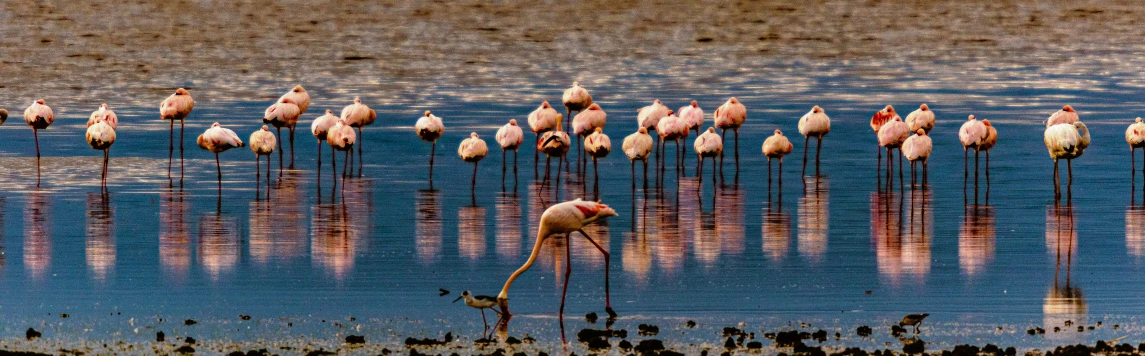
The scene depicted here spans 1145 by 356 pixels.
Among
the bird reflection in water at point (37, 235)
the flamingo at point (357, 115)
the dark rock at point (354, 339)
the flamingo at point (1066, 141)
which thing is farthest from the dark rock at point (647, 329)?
the flamingo at point (357, 115)

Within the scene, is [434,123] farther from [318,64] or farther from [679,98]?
[318,64]

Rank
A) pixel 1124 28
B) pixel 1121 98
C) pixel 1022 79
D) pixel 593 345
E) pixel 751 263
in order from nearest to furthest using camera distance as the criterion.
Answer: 1. pixel 593 345
2. pixel 751 263
3. pixel 1121 98
4. pixel 1022 79
5. pixel 1124 28

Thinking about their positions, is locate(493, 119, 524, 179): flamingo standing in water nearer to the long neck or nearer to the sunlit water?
the sunlit water

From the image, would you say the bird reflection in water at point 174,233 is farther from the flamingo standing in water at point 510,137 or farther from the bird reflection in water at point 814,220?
the bird reflection in water at point 814,220

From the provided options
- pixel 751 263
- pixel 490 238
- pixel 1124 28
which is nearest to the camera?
pixel 751 263

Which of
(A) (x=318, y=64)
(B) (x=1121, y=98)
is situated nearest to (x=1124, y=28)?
(B) (x=1121, y=98)

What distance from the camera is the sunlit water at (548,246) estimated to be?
12820 millimetres

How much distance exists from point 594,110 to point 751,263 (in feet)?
31.7

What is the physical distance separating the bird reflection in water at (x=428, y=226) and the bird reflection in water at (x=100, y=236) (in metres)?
2.62

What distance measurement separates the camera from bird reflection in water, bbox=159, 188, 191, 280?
15484mm

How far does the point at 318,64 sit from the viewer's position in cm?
4416

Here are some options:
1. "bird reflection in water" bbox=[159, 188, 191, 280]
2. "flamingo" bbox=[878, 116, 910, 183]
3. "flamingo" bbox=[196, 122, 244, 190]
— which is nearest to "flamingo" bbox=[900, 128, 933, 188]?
"flamingo" bbox=[878, 116, 910, 183]

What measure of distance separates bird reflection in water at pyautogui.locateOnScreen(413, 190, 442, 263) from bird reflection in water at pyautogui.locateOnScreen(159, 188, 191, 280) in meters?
2.01

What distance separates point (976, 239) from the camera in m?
17.1
